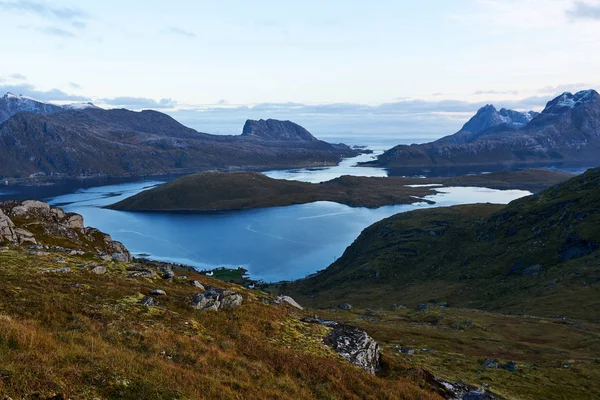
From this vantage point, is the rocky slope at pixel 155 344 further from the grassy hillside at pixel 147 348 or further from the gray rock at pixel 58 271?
the gray rock at pixel 58 271

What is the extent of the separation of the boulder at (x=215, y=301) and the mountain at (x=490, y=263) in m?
65.0

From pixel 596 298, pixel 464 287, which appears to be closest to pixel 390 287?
pixel 464 287

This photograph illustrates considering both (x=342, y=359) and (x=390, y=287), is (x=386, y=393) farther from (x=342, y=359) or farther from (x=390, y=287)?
(x=390, y=287)

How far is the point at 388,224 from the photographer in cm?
19562

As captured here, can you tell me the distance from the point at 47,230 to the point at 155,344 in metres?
51.4

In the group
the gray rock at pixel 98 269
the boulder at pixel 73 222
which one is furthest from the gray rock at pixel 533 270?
the boulder at pixel 73 222

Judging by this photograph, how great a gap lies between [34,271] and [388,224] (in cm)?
17252

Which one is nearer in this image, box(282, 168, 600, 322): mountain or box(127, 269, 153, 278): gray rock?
box(127, 269, 153, 278): gray rock

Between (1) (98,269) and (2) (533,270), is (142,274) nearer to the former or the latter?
(1) (98,269)

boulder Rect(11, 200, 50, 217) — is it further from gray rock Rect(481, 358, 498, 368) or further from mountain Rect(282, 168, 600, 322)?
mountain Rect(282, 168, 600, 322)

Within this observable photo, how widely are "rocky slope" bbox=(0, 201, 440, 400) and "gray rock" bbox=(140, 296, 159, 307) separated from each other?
0.08m

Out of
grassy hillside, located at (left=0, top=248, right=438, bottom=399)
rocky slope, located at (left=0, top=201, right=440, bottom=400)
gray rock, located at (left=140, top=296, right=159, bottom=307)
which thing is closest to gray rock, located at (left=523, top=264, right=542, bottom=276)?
rocky slope, located at (left=0, top=201, right=440, bottom=400)

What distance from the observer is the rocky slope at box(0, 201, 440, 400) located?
17188 mm

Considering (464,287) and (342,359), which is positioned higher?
(342,359)
